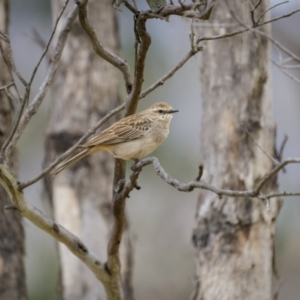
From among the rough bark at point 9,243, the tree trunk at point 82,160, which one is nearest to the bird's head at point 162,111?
the rough bark at point 9,243

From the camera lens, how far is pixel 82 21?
439cm

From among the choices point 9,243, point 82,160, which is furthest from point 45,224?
point 82,160

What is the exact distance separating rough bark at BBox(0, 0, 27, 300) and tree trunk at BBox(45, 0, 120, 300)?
5.37 feet

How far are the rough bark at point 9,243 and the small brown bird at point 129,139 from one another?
1.35m

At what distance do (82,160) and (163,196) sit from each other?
554 centimetres

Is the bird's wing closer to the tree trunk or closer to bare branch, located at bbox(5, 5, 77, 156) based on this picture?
bare branch, located at bbox(5, 5, 77, 156)

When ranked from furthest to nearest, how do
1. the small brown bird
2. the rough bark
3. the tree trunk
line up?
the tree trunk
the rough bark
the small brown bird

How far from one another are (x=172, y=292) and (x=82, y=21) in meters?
9.34

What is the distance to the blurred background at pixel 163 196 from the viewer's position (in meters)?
12.6

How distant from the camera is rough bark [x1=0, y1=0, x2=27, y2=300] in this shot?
22.6ft

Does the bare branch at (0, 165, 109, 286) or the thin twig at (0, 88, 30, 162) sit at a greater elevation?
the thin twig at (0, 88, 30, 162)

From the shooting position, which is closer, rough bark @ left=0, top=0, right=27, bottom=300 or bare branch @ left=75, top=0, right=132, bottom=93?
bare branch @ left=75, top=0, right=132, bottom=93

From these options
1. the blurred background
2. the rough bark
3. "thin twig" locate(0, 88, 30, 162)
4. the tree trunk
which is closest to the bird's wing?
"thin twig" locate(0, 88, 30, 162)

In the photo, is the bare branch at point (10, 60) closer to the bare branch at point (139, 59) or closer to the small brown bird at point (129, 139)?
the bare branch at point (139, 59)
